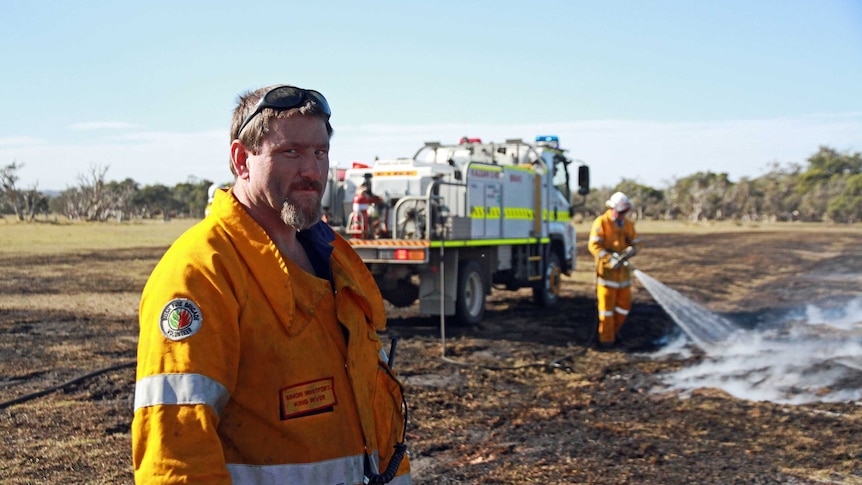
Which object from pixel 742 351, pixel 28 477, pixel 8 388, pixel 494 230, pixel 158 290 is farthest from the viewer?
pixel 494 230

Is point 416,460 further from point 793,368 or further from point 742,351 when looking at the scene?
point 742,351

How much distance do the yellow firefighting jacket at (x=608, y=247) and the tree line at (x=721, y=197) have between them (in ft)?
94.8

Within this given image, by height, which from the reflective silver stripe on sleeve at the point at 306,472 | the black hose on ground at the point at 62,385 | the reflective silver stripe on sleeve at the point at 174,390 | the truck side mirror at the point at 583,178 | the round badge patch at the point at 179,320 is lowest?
the black hose on ground at the point at 62,385

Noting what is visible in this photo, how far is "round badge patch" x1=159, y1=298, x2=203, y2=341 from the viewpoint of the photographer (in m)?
1.73

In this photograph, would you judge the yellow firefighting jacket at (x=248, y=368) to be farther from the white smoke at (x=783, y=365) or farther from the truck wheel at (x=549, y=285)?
the truck wheel at (x=549, y=285)

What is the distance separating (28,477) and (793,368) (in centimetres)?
720

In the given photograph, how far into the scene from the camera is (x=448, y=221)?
34.9 feet

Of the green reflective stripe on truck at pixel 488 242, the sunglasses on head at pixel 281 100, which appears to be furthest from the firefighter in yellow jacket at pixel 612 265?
the sunglasses on head at pixel 281 100

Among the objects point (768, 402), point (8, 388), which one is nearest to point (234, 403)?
point (8, 388)

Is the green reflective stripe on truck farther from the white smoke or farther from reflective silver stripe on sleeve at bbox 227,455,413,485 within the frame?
reflective silver stripe on sleeve at bbox 227,455,413,485

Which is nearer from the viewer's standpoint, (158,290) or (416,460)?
(158,290)

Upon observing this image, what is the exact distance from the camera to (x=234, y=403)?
187 cm

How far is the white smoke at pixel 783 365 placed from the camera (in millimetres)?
7551

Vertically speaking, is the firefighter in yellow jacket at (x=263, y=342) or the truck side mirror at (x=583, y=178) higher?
the truck side mirror at (x=583, y=178)
